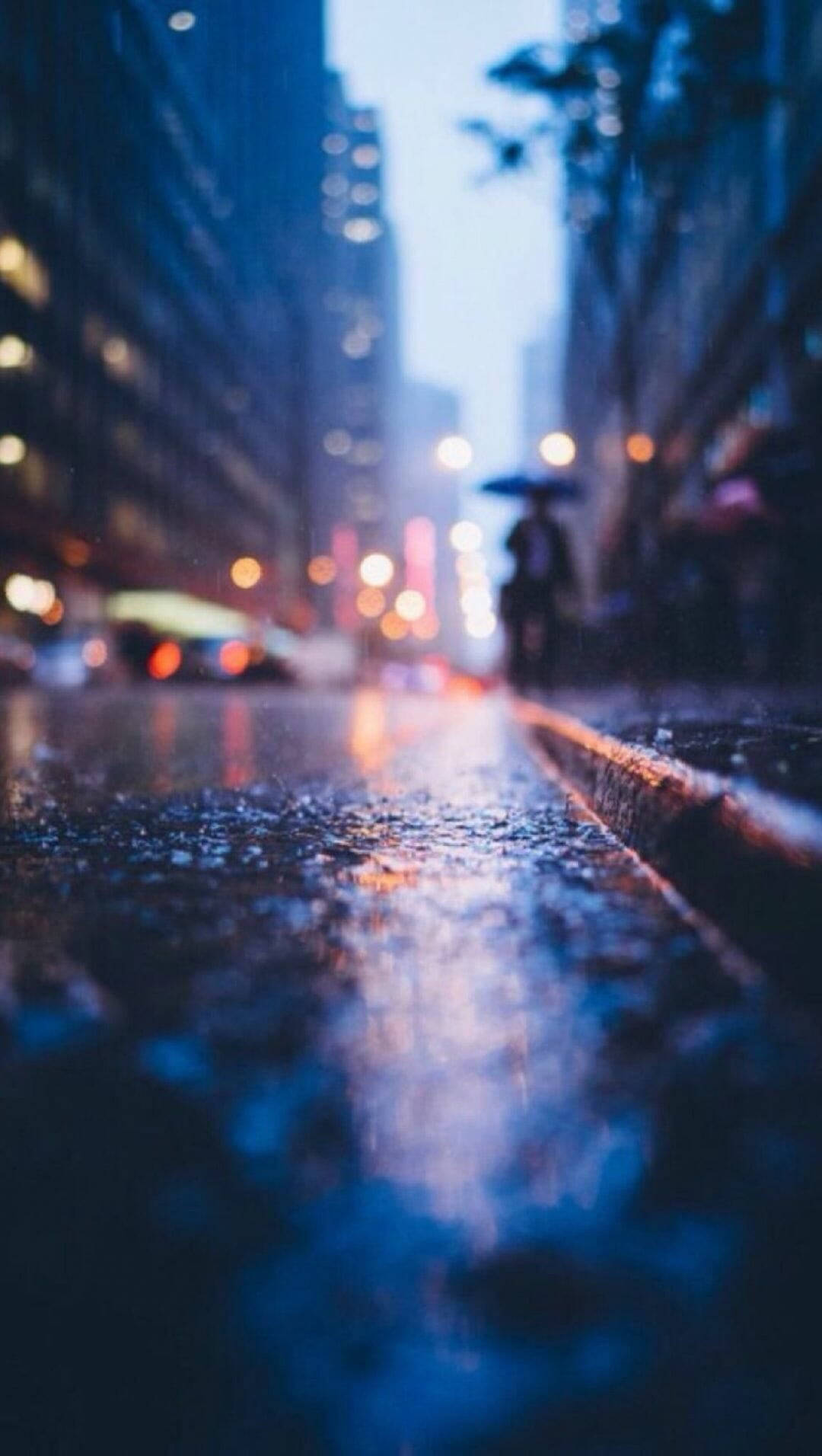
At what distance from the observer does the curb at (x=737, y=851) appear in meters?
1.46

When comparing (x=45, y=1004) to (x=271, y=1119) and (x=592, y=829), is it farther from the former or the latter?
(x=592, y=829)

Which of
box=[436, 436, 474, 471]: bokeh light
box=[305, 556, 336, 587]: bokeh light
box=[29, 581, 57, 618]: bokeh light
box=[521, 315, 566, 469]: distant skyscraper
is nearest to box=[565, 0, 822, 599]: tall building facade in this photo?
box=[436, 436, 474, 471]: bokeh light

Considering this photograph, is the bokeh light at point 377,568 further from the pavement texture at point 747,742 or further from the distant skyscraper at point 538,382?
the distant skyscraper at point 538,382

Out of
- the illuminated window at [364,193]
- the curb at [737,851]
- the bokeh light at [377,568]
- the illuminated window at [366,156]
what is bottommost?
the curb at [737,851]

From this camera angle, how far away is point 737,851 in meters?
1.80

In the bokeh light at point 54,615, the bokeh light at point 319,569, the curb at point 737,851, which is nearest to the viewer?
the curb at point 737,851

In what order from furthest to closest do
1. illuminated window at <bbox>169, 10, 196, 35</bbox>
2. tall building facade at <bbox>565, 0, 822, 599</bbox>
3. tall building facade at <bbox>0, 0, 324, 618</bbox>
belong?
1. tall building facade at <bbox>0, 0, 324, 618</bbox>
2. illuminated window at <bbox>169, 10, 196, 35</bbox>
3. tall building facade at <bbox>565, 0, 822, 599</bbox>

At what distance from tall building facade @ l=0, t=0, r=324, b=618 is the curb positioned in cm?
3745

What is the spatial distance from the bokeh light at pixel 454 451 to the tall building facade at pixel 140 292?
16162 mm

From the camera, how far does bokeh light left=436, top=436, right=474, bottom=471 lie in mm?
27812

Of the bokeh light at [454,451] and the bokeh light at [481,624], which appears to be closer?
the bokeh light at [454,451]

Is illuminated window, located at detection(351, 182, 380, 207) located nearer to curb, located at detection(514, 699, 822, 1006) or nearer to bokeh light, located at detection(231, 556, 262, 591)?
bokeh light, located at detection(231, 556, 262, 591)

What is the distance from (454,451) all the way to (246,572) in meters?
48.4

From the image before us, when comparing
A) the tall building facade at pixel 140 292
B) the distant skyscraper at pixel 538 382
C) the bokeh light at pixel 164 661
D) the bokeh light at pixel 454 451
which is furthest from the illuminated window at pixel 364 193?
the bokeh light at pixel 454 451
